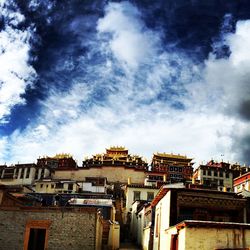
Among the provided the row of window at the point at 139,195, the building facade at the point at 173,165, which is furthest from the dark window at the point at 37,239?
the building facade at the point at 173,165

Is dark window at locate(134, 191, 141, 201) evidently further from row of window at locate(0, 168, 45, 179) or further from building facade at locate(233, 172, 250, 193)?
row of window at locate(0, 168, 45, 179)

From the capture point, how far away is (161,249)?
71.1 ft

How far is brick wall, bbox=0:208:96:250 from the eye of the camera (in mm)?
22484

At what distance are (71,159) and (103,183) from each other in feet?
83.9

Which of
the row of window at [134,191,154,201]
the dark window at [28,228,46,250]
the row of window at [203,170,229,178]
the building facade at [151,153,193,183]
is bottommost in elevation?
the dark window at [28,228,46,250]

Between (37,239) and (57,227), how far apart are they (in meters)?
1.55

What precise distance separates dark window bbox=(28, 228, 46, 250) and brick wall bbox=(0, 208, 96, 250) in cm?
48

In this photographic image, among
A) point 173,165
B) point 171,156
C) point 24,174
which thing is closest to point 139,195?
point 24,174

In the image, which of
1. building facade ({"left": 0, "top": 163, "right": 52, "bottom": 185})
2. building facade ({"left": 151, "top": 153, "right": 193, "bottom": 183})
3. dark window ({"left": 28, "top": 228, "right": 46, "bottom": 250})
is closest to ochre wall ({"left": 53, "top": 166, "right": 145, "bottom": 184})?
building facade ({"left": 0, "top": 163, "right": 52, "bottom": 185})

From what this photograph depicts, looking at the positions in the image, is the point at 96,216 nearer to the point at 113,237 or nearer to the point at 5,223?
the point at 5,223

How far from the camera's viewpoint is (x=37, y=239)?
74.3 ft

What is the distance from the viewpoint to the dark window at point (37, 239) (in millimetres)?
22516

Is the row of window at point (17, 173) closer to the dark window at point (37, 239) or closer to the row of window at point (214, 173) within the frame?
the row of window at point (214, 173)

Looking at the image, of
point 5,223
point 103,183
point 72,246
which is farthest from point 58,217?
point 103,183
